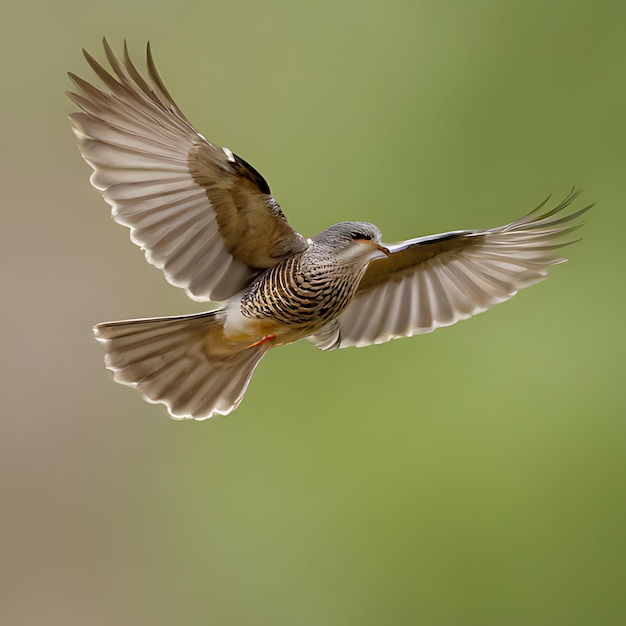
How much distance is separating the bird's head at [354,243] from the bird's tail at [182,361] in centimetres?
37

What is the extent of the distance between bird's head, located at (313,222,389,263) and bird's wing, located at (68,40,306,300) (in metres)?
0.16

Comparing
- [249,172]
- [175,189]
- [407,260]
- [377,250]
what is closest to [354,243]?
[377,250]

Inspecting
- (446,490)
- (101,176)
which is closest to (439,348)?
(446,490)

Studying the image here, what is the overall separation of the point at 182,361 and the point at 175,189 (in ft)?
1.62

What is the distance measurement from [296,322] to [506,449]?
2.32m

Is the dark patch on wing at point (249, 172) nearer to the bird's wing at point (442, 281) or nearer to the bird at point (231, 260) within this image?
the bird at point (231, 260)

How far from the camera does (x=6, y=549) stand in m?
4.24

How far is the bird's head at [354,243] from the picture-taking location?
211 centimetres

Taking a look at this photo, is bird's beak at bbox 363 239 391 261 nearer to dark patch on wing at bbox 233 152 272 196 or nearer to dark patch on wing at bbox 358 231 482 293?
dark patch on wing at bbox 233 152 272 196

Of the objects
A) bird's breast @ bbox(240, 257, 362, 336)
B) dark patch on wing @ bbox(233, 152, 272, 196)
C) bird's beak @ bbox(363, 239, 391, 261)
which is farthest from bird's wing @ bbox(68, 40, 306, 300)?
bird's beak @ bbox(363, 239, 391, 261)

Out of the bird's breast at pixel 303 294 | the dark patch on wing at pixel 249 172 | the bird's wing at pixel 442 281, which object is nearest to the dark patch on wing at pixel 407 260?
the bird's wing at pixel 442 281

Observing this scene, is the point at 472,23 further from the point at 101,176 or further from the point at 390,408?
the point at 101,176

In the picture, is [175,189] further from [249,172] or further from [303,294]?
[303,294]

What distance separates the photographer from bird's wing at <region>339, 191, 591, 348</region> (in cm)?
256
